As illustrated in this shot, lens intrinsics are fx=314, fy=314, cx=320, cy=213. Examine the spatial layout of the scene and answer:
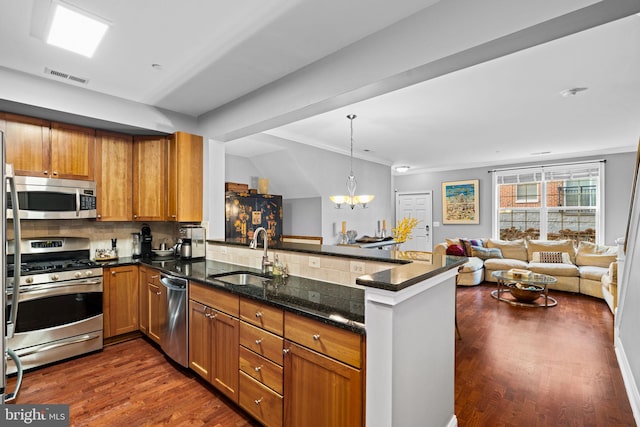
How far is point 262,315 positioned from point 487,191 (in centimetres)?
731

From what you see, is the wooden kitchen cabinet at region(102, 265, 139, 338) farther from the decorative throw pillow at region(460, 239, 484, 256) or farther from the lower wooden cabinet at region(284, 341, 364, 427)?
the decorative throw pillow at region(460, 239, 484, 256)

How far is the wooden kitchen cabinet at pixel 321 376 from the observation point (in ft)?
4.69

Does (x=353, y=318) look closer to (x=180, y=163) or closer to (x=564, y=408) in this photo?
(x=564, y=408)

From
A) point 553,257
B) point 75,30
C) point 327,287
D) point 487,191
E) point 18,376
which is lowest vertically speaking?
point 18,376

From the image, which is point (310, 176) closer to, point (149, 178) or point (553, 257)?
point (149, 178)

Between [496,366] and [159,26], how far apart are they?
3.77 meters

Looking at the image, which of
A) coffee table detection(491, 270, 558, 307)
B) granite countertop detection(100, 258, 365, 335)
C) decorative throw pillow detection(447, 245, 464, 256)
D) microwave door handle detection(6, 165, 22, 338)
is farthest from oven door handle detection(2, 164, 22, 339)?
decorative throw pillow detection(447, 245, 464, 256)

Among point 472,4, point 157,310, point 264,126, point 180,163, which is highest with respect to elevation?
point 472,4

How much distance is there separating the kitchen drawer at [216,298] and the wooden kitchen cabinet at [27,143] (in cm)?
189

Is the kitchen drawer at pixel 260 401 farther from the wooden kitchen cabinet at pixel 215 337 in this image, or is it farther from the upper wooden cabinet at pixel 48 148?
the upper wooden cabinet at pixel 48 148

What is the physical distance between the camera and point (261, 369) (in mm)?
1889

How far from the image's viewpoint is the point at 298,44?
6.78 feet

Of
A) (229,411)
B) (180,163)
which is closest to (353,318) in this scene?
(229,411)

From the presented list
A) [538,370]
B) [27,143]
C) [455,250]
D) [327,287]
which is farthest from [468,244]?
[27,143]
